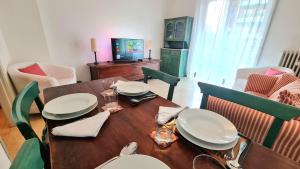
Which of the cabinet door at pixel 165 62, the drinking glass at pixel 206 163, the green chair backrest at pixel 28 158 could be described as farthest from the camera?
the cabinet door at pixel 165 62

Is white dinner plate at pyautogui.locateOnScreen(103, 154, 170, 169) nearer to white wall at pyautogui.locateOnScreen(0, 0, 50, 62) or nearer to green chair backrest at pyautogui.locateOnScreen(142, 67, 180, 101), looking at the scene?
green chair backrest at pyautogui.locateOnScreen(142, 67, 180, 101)

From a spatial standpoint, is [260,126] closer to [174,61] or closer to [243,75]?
[243,75]

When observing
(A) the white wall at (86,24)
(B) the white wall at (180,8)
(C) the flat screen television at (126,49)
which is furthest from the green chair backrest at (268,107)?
(B) the white wall at (180,8)

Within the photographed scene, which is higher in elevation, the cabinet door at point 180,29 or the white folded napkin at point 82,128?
the cabinet door at point 180,29

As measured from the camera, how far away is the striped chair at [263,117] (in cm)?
62

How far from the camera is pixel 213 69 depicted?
3445 millimetres

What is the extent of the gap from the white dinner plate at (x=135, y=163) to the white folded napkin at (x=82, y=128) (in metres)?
0.19

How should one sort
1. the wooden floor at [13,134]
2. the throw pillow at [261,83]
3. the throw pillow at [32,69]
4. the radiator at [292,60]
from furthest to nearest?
the radiator at [292,60], the throw pillow at [32,69], the throw pillow at [261,83], the wooden floor at [13,134]

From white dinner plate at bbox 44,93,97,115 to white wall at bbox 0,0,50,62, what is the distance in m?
2.13

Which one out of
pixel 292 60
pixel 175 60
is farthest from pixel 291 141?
pixel 175 60

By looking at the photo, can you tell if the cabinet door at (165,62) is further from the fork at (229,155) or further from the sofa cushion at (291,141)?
the fork at (229,155)

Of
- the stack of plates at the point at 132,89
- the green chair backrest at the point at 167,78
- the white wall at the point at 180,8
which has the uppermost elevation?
the white wall at the point at 180,8

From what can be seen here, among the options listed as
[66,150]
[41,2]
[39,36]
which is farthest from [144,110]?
[41,2]

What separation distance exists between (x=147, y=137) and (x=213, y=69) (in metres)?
3.40
